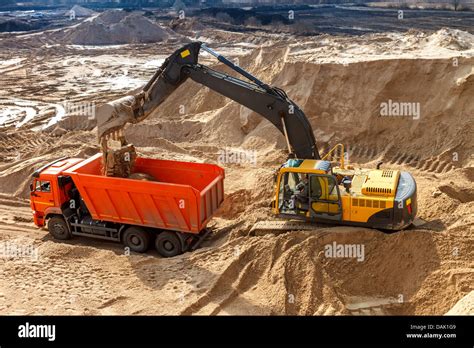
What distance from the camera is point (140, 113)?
11.4m

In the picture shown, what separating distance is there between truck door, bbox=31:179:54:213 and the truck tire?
1897mm

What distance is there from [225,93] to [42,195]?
4631 mm

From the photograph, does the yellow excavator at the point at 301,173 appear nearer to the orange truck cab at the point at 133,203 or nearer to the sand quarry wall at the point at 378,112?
the orange truck cab at the point at 133,203

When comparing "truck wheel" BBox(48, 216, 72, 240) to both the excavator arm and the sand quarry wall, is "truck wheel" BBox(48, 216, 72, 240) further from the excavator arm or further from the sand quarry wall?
the sand quarry wall

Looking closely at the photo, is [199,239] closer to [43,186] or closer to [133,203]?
[133,203]

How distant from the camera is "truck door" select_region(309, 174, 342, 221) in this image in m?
9.12

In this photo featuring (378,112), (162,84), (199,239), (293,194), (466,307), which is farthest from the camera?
(378,112)

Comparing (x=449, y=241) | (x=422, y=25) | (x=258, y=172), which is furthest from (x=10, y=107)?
(x=422, y=25)

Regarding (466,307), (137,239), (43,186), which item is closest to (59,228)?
(43,186)

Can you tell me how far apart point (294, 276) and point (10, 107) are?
20.3 m

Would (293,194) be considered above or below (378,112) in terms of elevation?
below

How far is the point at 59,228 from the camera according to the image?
437 inches

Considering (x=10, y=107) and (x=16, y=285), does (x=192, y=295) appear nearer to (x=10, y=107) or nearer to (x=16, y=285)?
(x=16, y=285)

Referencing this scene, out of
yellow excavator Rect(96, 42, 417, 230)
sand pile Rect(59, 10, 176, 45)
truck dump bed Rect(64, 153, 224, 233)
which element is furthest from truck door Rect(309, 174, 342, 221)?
sand pile Rect(59, 10, 176, 45)
